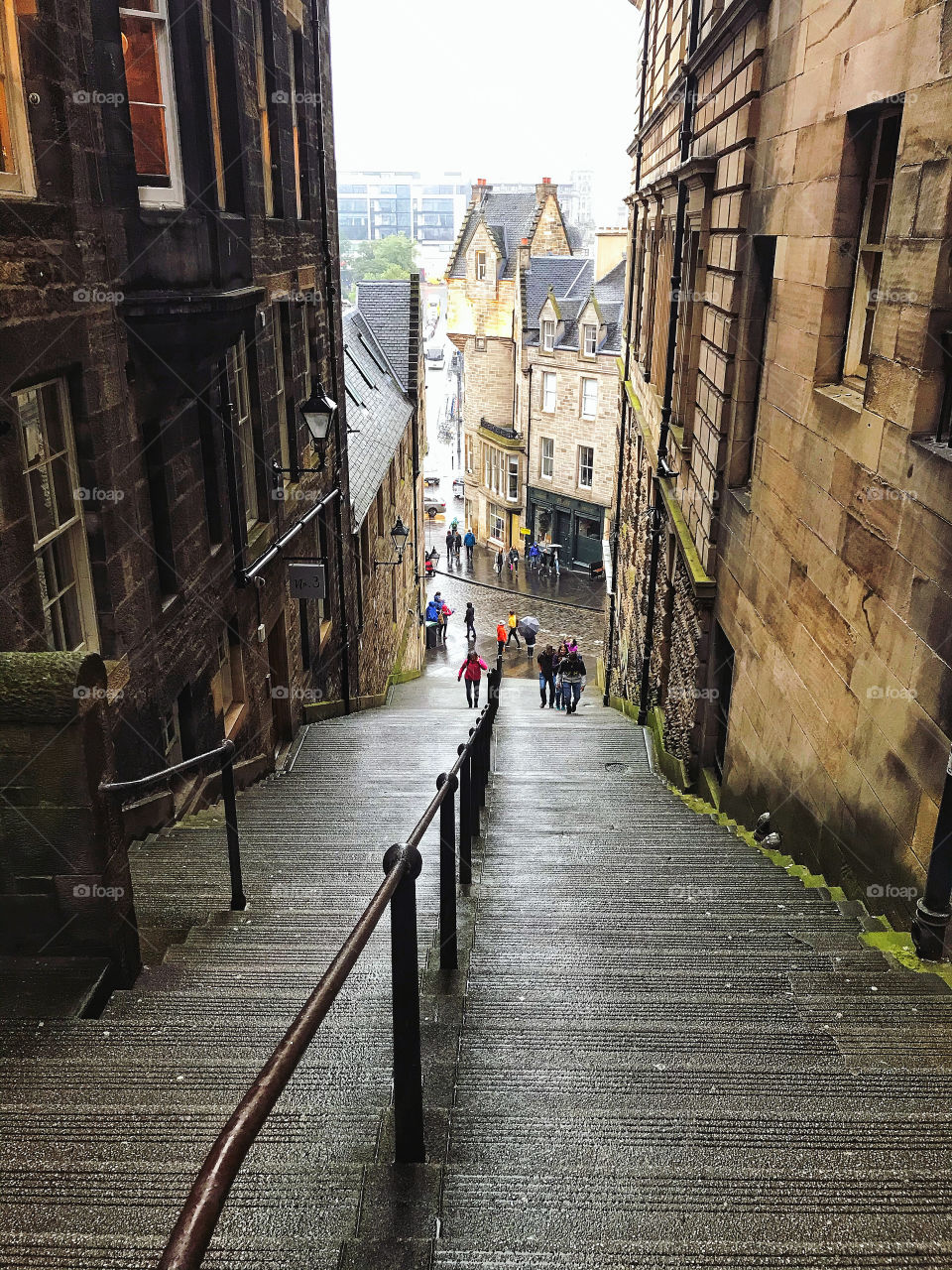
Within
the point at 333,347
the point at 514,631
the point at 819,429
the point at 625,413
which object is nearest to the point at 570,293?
the point at 514,631

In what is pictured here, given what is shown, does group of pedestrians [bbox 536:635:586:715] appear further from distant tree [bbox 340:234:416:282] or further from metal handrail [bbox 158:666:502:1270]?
distant tree [bbox 340:234:416:282]

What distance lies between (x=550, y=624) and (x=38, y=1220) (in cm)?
2881

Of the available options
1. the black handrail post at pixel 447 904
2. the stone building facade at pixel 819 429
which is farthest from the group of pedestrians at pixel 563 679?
the black handrail post at pixel 447 904

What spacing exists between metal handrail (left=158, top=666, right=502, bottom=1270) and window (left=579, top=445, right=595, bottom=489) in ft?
109

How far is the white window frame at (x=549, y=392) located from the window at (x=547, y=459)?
1.18 metres

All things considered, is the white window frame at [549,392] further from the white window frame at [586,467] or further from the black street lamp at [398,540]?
the black street lamp at [398,540]

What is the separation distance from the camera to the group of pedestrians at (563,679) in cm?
1694

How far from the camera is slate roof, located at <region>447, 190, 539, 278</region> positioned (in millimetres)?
42156

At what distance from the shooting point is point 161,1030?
3445 millimetres

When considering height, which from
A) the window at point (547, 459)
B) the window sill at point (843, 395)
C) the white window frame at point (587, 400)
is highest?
the window sill at point (843, 395)

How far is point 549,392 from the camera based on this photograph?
123 feet

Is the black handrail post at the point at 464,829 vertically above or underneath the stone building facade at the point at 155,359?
underneath

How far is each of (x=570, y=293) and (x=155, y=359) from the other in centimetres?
3373

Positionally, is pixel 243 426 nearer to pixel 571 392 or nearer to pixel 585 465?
pixel 585 465
